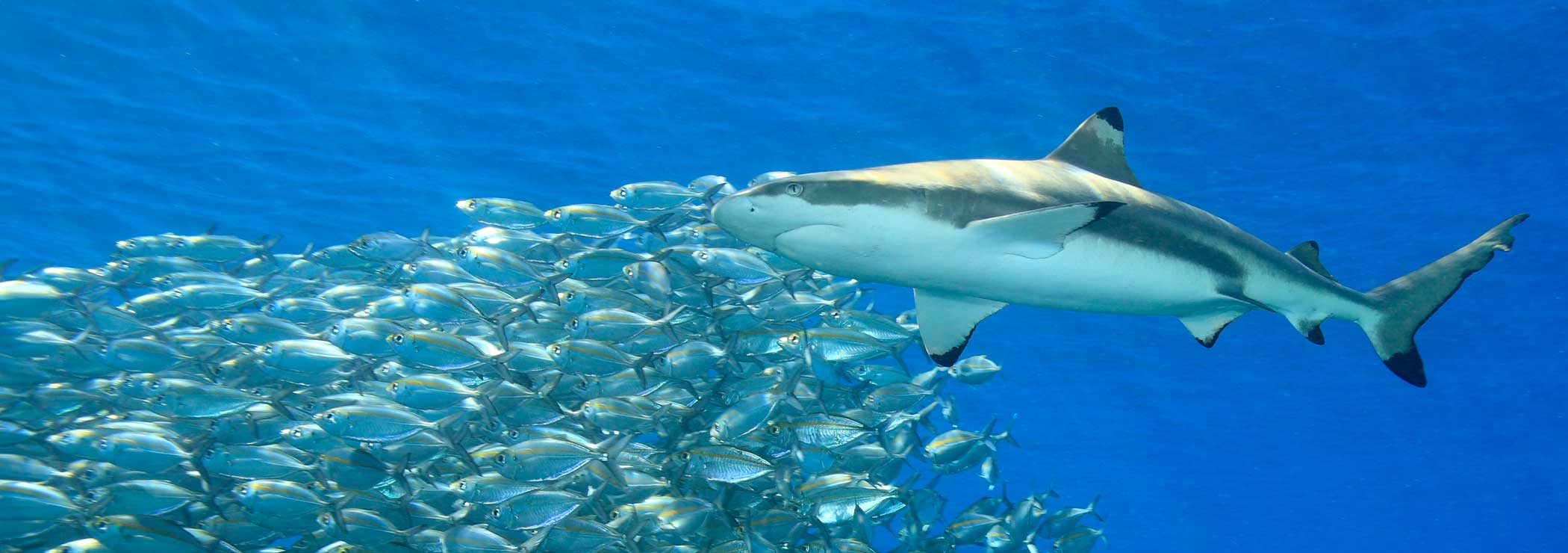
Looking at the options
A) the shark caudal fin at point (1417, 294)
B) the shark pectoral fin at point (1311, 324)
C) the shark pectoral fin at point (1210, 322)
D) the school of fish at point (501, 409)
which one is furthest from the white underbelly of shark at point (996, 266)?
the school of fish at point (501, 409)

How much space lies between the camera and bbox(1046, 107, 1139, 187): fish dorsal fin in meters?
4.91

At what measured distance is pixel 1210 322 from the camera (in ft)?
16.2

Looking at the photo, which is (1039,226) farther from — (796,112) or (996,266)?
(796,112)

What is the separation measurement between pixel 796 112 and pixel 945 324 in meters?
11.6

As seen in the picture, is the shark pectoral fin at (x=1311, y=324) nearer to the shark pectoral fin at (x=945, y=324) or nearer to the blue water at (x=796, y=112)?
the shark pectoral fin at (x=945, y=324)

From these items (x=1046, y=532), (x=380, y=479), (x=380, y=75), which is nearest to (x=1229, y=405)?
(x=1046, y=532)

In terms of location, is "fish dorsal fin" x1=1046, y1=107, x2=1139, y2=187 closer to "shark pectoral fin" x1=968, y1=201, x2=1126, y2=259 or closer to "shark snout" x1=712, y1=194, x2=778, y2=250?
"shark pectoral fin" x1=968, y1=201, x2=1126, y2=259

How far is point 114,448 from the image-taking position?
17.6 ft

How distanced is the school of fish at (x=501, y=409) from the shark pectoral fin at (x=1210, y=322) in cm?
221

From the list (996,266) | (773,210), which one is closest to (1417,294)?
(996,266)

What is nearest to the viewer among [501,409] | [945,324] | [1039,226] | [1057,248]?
[1039,226]

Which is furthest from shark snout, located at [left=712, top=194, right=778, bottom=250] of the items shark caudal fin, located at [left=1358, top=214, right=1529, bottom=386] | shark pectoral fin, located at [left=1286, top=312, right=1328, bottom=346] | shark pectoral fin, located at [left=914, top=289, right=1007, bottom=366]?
shark caudal fin, located at [left=1358, top=214, right=1529, bottom=386]

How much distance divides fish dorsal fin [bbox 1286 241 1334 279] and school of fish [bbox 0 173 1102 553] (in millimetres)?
2761

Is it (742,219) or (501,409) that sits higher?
(501,409)
